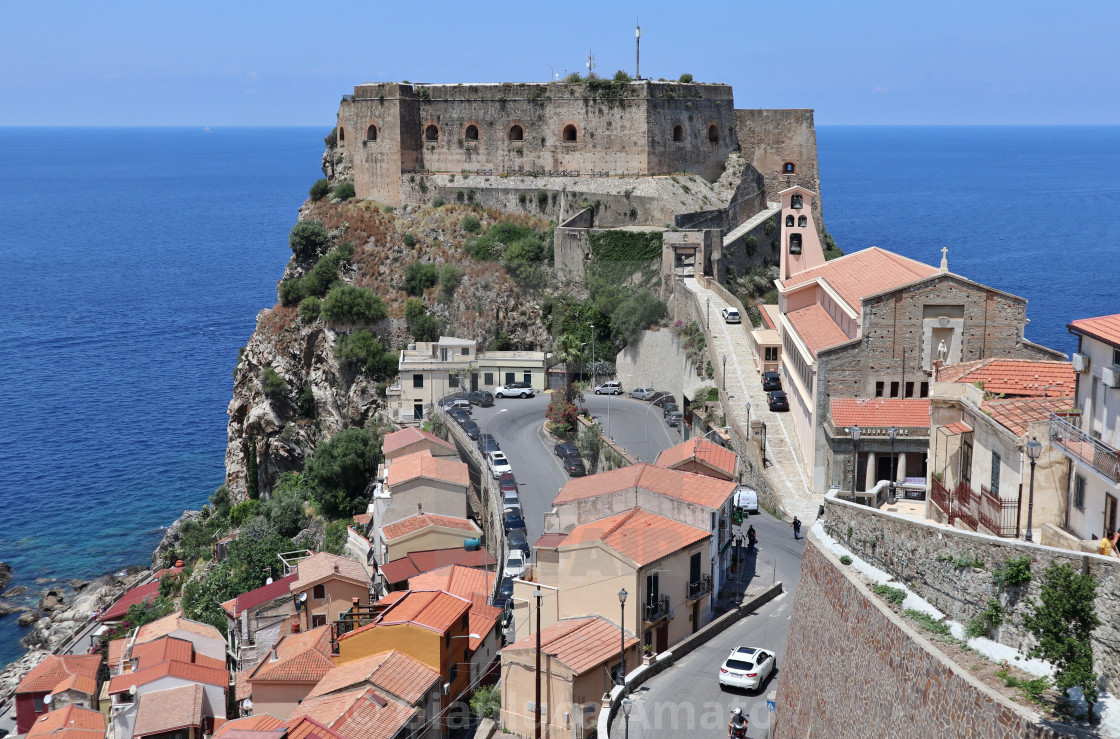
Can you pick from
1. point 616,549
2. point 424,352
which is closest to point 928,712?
point 616,549

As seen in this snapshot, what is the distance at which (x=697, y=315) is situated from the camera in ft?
158

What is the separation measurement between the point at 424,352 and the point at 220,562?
13.1 meters

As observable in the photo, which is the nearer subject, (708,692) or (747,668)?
(747,668)

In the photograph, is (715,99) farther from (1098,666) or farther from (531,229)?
(1098,666)

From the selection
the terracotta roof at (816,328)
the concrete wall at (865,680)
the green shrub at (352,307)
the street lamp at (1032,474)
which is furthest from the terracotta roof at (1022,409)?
the green shrub at (352,307)

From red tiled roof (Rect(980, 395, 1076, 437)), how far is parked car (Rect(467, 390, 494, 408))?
31.8 m

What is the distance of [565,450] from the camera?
42531mm

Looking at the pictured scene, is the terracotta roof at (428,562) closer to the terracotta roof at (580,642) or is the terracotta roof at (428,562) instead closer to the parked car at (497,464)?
the parked car at (497,464)

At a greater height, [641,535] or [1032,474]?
[1032,474]

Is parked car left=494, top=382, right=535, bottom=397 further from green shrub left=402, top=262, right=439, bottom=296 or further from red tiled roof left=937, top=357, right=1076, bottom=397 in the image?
red tiled roof left=937, top=357, right=1076, bottom=397

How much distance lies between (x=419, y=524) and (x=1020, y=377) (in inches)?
850

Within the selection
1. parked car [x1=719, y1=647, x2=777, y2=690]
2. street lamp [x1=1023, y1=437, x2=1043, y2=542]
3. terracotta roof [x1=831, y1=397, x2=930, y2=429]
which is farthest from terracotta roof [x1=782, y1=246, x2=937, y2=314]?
street lamp [x1=1023, y1=437, x2=1043, y2=542]

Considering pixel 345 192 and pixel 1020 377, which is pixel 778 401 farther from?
pixel 345 192

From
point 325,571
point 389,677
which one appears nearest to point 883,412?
point 389,677
